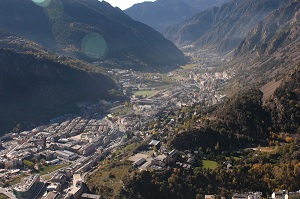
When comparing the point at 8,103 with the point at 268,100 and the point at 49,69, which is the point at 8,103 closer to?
the point at 49,69

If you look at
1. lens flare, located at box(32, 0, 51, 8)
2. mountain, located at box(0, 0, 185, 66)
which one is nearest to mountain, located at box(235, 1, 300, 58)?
mountain, located at box(0, 0, 185, 66)

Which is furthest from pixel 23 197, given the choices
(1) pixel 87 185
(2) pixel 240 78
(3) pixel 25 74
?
(2) pixel 240 78

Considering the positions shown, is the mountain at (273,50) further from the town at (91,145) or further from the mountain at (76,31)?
the mountain at (76,31)

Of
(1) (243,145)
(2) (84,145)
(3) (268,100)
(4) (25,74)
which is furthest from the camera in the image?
(4) (25,74)

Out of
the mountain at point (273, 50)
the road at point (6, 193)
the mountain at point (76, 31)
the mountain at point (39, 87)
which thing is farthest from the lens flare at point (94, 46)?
the road at point (6, 193)

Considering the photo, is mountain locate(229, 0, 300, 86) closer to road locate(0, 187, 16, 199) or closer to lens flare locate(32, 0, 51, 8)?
road locate(0, 187, 16, 199)
